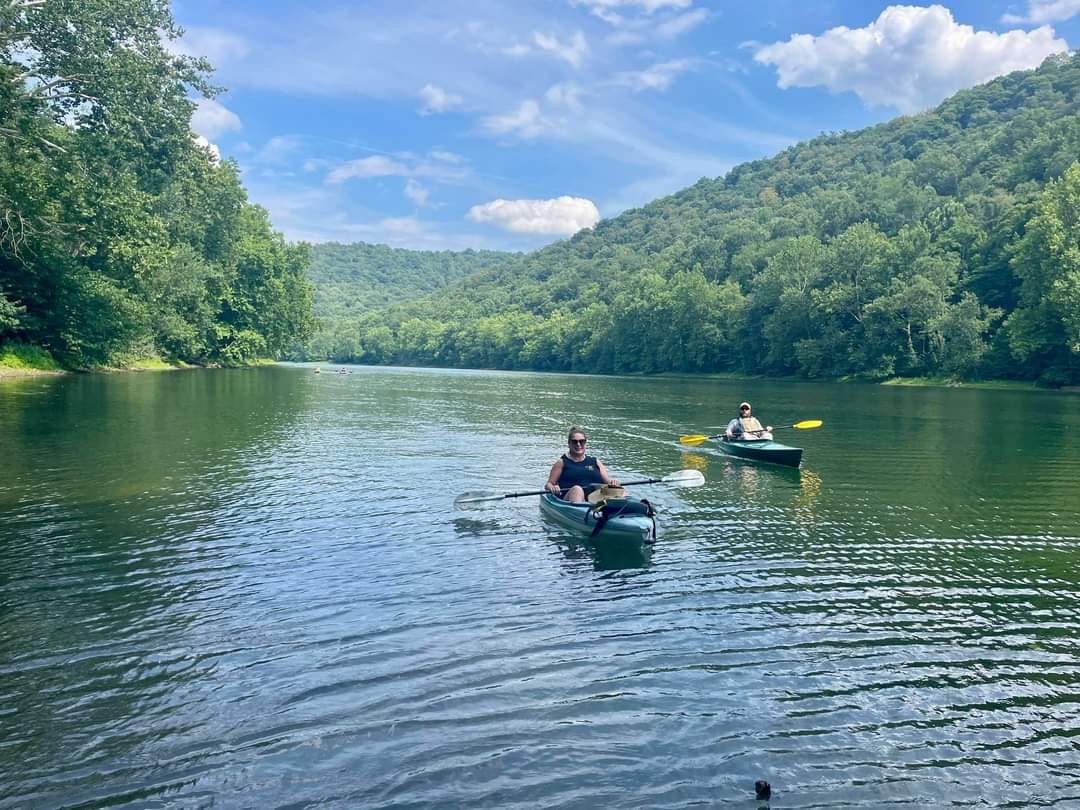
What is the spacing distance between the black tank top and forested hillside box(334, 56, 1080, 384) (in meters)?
64.7

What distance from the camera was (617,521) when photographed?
13984 millimetres

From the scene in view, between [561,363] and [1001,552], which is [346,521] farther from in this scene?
[561,363]

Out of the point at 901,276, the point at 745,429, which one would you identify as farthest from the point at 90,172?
the point at 901,276

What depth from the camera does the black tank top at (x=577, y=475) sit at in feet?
52.4

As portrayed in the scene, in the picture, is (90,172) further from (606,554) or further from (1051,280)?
(1051,280)

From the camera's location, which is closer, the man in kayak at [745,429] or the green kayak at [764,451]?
the green kayak at [764,451]

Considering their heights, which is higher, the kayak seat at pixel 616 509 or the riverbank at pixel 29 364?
the riverbank at pixel 29 364

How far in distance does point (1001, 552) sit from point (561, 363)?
14673 centimetres

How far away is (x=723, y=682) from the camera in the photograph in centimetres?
828

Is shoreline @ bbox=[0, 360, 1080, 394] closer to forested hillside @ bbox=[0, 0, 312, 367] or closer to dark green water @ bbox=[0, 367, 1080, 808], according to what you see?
forested hillside @ bbox=[0, 0, 312, 367]

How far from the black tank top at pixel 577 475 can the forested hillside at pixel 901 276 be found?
212ft

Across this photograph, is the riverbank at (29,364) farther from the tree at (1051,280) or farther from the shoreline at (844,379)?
the tree at (1051,280)

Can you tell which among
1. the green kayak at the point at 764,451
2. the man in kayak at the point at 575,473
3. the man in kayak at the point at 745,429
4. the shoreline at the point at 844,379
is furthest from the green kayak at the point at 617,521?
the shoreline at the point at 844,379

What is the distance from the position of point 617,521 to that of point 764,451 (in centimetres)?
1183
